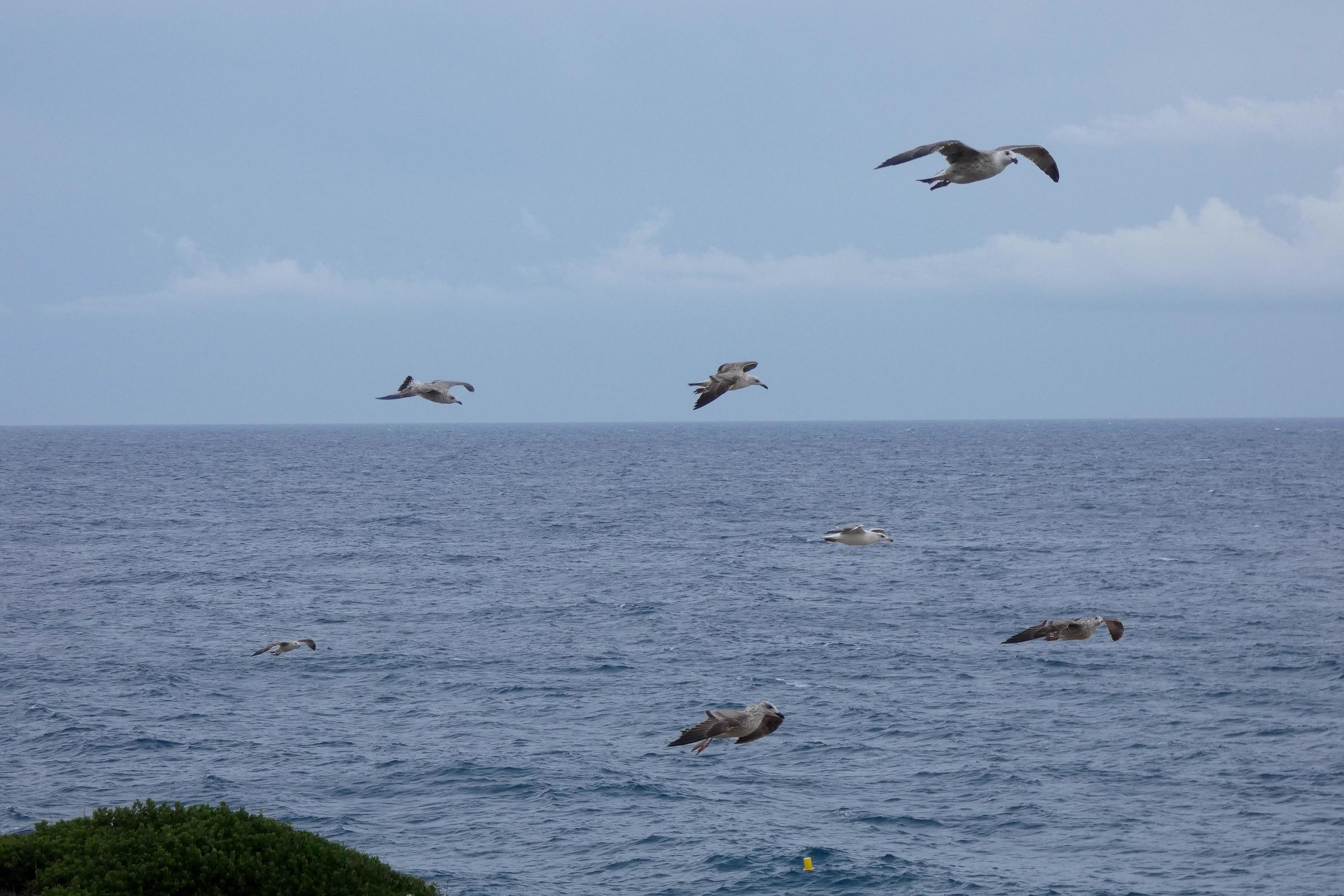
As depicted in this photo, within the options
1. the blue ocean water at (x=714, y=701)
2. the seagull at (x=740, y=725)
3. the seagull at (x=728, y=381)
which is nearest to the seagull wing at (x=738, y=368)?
the seagull at (x=728, y=381)

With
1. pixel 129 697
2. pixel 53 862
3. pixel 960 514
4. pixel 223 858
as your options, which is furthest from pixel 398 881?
pixel 960 514

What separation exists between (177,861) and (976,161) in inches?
504

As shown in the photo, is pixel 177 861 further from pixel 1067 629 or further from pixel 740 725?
pixel 1067 629

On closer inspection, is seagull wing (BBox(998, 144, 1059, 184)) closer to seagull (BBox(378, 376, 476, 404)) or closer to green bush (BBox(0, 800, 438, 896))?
seagull (BBox(378, 376, 476, 404))

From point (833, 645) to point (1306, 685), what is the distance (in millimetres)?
19344

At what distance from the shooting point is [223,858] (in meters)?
15.7

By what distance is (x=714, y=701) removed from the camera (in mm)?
46594

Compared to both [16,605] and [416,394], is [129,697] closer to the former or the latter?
[16,605]

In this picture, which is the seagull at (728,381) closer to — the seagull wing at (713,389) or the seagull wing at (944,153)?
the seagull wing at (713,389)

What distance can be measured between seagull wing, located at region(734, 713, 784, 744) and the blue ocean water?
1897 centimetres

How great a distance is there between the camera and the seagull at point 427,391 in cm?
1540

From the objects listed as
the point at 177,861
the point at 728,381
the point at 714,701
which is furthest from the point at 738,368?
the point at 714,701

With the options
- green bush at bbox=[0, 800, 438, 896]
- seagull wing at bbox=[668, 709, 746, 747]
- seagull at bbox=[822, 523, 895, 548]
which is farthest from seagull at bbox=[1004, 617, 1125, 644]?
green bush at bbox=[0, 800, 438, 896]

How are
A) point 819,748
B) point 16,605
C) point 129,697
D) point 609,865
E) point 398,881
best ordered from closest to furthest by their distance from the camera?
point 398,881, point 609,865, point 819,748, point 129,697, point 16,605
